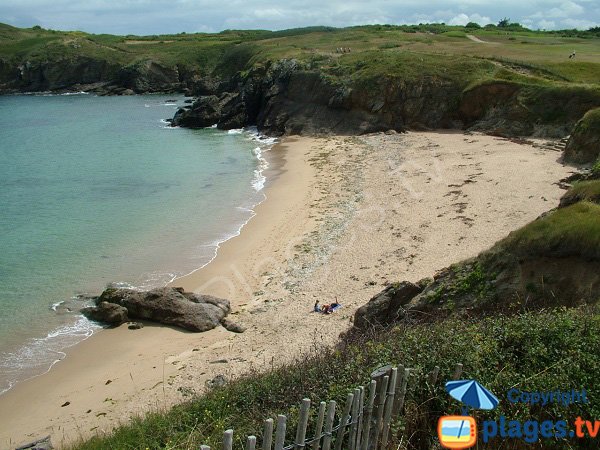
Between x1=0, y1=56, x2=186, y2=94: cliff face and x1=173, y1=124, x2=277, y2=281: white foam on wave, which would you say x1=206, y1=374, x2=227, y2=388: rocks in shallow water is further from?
x1=0, y1=56, x2=186, y2=94: cliff face

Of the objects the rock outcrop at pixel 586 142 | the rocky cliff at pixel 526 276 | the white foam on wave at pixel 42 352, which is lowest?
the white foam on wave at pixel 42 352

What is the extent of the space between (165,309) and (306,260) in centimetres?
635

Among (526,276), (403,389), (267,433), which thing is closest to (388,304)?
(526,276)

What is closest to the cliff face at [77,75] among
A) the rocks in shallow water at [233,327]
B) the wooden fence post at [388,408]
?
the rocks in shallow water at [233,327]

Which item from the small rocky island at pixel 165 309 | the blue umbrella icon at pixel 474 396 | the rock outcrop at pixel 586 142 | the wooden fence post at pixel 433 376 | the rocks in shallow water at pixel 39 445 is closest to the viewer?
the blue umbrella icon at pixel 474 396

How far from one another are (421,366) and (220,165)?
35.5 meters

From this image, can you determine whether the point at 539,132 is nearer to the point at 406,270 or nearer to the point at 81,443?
the point at 406,270

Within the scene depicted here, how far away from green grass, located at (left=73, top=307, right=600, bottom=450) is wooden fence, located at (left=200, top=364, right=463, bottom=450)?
0.86 ft

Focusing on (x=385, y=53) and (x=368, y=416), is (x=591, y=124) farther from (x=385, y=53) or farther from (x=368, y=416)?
(x=368, y=416)

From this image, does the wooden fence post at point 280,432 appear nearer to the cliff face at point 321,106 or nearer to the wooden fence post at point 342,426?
the wooden fence post at point 342,426

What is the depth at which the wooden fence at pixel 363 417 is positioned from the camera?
21.1 feet

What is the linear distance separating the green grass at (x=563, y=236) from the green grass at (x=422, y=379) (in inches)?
127

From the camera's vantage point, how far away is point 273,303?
62.8 feet

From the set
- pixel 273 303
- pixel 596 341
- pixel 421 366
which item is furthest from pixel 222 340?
pixel 596 341
